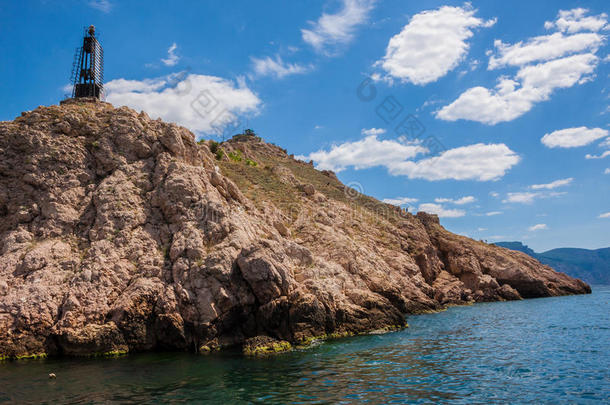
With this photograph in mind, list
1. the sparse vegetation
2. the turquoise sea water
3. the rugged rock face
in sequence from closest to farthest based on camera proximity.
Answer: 1. the turquoise sea water
2. the rugged rock face
3. the sparse vegetation

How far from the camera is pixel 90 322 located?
78.0 feet

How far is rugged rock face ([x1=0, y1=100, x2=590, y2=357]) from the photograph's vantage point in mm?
24062

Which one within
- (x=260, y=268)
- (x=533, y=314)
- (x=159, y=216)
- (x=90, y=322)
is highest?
(x=159, y=216)

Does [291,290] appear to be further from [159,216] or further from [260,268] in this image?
[159,216]

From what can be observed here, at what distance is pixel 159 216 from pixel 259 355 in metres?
14.1

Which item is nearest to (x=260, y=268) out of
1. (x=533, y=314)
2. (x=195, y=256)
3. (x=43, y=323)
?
(x=195, y=256)

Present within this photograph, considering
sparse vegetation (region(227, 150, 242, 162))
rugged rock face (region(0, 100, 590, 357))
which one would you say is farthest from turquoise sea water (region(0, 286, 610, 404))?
sparse vegetation (region(227, 150, 242, 162))

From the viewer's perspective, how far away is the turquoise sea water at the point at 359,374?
14281 mm

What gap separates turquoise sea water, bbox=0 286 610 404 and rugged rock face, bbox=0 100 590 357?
7.27 feet

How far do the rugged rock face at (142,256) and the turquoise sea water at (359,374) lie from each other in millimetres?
2217

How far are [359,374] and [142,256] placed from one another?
17350 millimetres

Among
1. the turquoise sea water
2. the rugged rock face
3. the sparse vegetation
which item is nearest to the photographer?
the turquoise sea water

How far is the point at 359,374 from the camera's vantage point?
56.2 feet

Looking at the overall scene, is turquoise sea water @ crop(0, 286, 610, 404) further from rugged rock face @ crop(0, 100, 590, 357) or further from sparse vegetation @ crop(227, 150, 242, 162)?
sparse vegetation @ crop(227, 150, 242, 162)
